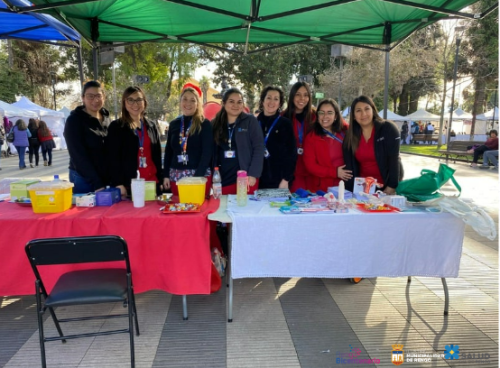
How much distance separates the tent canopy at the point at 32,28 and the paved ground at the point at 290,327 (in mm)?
2740

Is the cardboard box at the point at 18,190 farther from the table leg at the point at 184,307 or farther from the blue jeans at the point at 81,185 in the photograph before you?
the table leg at the point at 184,307

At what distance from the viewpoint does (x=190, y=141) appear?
2.98 m

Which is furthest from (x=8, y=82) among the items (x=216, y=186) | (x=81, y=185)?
(x=216, y=186)

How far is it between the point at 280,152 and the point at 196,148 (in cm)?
82

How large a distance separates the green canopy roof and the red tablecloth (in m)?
1.86

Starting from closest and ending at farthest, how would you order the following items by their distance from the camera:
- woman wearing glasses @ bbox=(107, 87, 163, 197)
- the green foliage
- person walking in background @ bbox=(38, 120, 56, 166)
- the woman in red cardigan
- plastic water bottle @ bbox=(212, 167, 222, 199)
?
1. plastic water bottle @ bbox=(212, 167, 222, 199)
2. woman wearing glasses @ bbox=(107, 87, 163, 197)
3. the woman in red cardigan
4. person walking in background @ bbox=(38, 120, 56, 166)
5. the green foliage

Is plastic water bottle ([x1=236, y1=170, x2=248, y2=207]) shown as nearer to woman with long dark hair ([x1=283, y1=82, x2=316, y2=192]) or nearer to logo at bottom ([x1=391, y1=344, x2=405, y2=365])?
woman with long dark hair ([x1=283, y1=82, x2=316, y2=192])

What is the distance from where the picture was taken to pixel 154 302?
8.84 feet

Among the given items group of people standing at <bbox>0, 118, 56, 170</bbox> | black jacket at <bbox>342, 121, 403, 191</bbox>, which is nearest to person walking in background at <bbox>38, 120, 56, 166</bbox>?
group of people standing at <bbox>0, 118, 56, 170</bbox>

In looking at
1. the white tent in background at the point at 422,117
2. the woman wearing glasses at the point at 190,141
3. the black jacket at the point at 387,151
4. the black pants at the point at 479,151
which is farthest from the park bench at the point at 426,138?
the woman wearing glasses at the point at 190,141

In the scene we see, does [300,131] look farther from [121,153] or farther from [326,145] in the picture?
[121,153]

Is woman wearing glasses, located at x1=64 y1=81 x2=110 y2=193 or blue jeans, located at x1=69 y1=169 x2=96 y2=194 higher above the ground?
woman wearing glasses, located at x1=64 y1=81 x2=110 y2=193

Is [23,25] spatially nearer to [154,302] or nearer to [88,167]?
[88,167]

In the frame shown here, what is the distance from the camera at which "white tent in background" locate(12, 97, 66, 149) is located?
14766mm
